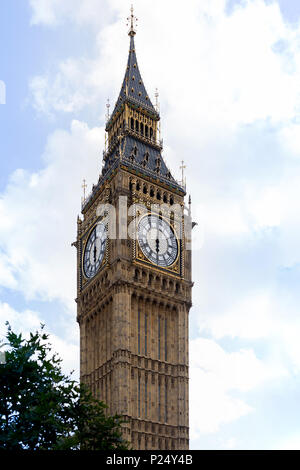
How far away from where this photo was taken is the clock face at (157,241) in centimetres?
8325

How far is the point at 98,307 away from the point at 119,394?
1122 cm

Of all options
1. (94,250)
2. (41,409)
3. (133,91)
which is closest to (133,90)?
(133,91)

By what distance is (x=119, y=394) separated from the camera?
7625 cm

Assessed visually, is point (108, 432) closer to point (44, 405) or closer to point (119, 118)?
point (44, 405)

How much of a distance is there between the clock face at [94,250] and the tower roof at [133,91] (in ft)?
58.8

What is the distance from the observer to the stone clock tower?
257ft

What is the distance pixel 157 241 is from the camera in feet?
277

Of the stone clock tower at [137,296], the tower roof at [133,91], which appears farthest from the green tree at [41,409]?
the tower roof at [133,91]

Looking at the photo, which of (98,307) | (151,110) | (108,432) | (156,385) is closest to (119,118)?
(151,110)

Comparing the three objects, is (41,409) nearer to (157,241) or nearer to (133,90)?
(157,241)

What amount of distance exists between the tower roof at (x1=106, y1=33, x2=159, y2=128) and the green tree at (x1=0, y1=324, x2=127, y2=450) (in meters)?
55.3

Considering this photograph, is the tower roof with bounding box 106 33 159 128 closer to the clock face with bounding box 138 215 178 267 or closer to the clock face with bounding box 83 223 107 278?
the clock face with bounding box 83 223 107 278

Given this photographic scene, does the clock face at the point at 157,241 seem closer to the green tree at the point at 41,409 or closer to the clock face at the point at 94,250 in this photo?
the clock face at the point at 94,250

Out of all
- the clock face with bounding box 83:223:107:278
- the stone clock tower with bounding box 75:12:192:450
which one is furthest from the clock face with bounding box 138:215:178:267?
the clock face with bounding box 83:223:107:278
